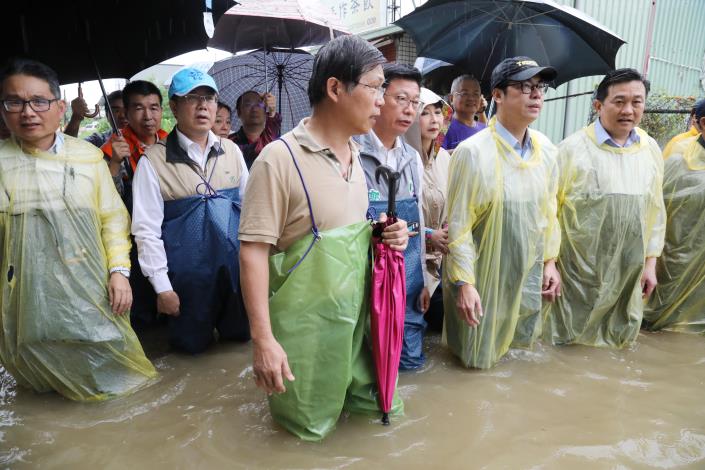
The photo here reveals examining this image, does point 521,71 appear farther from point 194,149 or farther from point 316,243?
point 194,149

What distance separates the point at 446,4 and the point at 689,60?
7.41m

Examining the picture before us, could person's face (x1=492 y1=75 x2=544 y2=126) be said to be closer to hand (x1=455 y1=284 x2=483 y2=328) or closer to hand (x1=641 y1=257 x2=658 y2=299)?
hand (x1=455 y1=284 x2=483 y2=328)

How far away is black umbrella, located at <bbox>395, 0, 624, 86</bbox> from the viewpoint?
12.6 feet

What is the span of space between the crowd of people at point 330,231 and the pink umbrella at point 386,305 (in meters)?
0.05

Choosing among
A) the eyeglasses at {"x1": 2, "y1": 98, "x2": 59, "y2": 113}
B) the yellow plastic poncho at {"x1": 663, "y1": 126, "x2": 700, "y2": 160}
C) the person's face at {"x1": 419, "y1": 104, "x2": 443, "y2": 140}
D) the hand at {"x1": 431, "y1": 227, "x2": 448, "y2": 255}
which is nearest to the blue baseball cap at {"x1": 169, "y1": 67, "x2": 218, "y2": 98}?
the eyeglasses at {"x1": 2, "y1": 98, "x2": 59, "y2": 113}

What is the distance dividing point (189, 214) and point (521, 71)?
1838 mm

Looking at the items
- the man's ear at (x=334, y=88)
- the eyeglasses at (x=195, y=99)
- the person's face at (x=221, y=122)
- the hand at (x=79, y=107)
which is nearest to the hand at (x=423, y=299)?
the man's ear at (x=334, y=88)

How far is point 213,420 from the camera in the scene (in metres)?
2.21

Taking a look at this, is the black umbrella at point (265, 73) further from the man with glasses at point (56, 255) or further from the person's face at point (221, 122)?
the man with glasses at point (56, 255)

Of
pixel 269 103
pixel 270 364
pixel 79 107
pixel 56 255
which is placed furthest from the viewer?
pixel 269 103

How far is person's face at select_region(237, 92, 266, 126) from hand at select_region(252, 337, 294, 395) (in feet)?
8.96

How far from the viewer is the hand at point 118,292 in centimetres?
233

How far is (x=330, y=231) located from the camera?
1.75m

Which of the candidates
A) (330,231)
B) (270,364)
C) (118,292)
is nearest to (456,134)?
(330,231)
